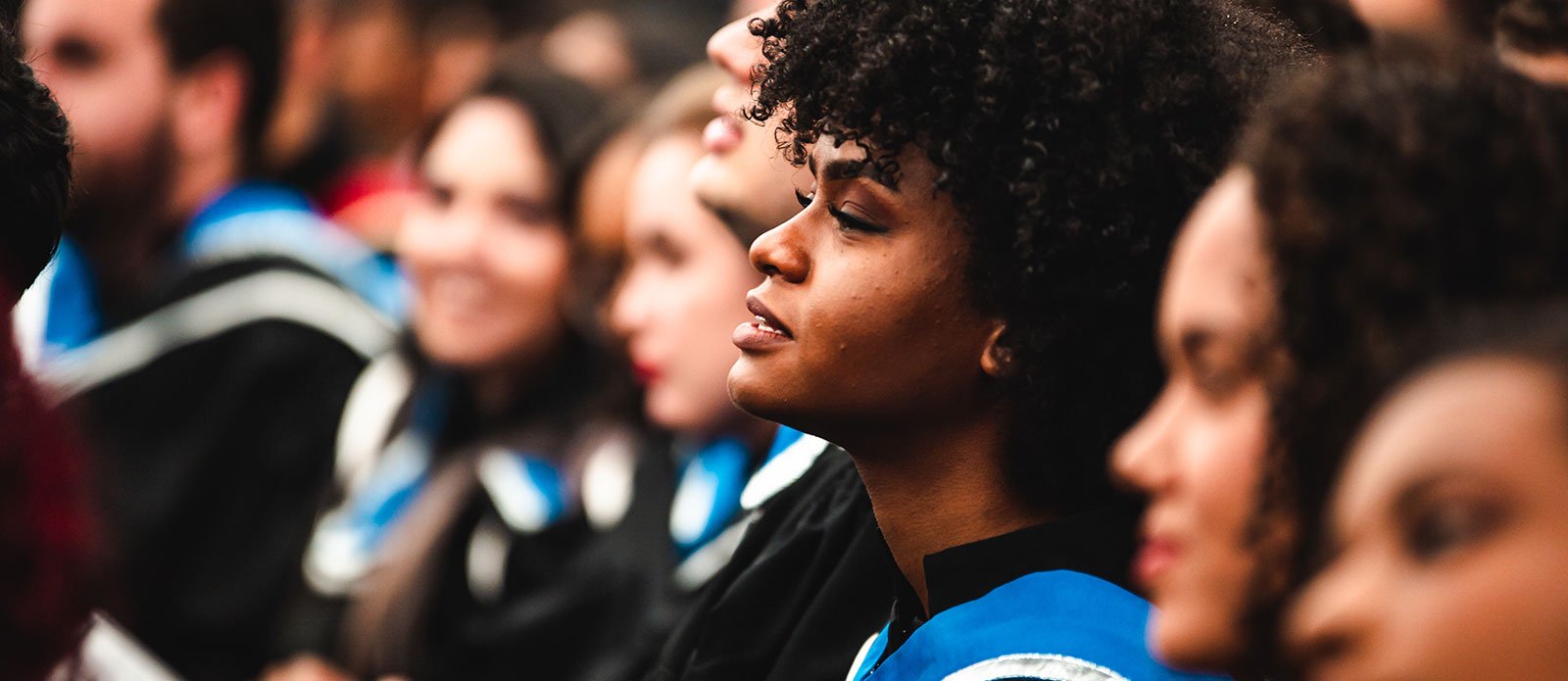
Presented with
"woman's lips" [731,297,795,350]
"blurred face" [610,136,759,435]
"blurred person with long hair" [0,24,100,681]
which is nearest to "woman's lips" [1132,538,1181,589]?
"woman's lips" [731,297,795,350]

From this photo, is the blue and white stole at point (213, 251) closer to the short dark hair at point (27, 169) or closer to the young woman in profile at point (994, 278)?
the short dark hair at point (27, 169)

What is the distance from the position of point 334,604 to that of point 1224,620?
2775 millimetres

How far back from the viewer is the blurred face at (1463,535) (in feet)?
3.11

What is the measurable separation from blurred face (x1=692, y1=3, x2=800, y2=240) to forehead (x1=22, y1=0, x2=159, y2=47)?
1.57m

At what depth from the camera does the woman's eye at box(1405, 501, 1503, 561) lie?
37.7 inches

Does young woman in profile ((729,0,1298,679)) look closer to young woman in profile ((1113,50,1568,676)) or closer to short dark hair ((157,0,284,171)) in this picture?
young woman in profile ((1113,50,1568,676))

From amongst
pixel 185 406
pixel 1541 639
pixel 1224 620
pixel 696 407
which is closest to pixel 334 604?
pixel 185 406

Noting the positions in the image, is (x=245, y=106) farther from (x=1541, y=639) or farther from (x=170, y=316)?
(x=1541, y=639)

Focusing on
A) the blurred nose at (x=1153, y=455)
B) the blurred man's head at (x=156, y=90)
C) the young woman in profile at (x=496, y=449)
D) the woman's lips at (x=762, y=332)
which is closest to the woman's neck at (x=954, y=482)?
A: the woman's lips at (x=762, y=332)

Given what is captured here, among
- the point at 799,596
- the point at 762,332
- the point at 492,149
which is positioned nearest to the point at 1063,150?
the point at 762,332

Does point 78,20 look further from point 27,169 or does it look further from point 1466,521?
point 1466,521

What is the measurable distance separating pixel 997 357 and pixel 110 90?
Answer: 2.57 m

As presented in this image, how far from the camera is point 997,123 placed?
176cm

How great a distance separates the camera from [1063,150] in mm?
1739
